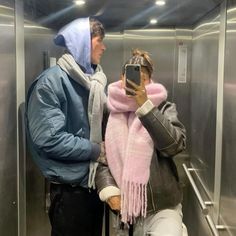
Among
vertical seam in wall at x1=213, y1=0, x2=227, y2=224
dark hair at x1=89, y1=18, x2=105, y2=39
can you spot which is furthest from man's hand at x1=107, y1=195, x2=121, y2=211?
dark hair at x1=89, y1=18, x2=105, y2=39

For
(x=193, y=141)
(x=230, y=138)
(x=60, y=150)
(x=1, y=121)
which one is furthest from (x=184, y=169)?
(x=1, y=121)

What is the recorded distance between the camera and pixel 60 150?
4.22ft

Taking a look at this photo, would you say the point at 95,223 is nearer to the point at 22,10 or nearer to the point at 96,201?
the point at 96,201

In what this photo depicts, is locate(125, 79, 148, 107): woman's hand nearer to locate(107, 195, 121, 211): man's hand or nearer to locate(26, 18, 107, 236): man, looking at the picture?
locate(26, 18, 107, 236): man

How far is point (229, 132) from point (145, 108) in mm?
362

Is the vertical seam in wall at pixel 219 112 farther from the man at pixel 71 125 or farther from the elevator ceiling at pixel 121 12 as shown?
the man at pixel 71 125

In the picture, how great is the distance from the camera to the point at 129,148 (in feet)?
4.01

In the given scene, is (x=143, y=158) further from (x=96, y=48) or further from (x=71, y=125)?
(x=96, y=48)

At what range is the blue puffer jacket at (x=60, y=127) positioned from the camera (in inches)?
50.4

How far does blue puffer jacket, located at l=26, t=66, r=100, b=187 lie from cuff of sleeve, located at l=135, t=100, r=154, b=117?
0.27 meters

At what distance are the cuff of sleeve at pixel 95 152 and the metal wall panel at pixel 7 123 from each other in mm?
308

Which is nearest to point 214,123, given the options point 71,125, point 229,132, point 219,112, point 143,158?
point 219,112

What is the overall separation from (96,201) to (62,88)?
45 centimetres

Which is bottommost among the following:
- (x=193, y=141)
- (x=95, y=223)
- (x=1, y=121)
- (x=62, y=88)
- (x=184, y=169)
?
(x=95, y=223)
